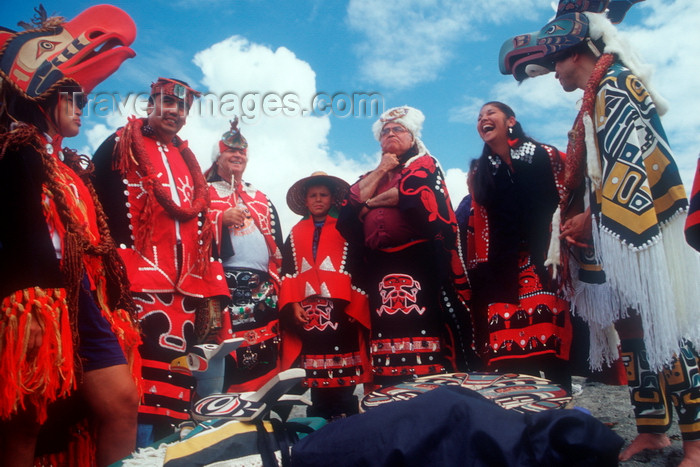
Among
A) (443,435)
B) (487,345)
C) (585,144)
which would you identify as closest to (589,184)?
(585,144)

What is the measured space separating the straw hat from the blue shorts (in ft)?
6.23

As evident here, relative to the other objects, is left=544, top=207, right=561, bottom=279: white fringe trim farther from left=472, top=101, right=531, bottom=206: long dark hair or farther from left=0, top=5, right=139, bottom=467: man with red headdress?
left=0, top=5, right=139, bottom=467: man with red headdress

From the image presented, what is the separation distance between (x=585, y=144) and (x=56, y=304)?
8.16 feet

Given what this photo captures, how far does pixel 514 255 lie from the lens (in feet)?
9.36

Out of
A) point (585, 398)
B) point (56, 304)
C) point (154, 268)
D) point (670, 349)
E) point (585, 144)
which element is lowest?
point (585, 398)

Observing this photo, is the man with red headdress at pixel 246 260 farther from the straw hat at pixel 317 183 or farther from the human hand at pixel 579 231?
the human hand at pixel 579 231

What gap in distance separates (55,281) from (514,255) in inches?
87.8

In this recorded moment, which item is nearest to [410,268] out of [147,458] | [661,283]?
[661,283]

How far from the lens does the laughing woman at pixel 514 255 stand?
2742mm

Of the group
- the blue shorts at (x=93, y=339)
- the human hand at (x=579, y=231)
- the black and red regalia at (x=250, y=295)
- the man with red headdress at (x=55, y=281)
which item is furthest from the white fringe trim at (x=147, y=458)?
the human hand at (x=579, y=231)

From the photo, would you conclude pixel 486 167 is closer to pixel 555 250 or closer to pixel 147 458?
pixel 555 250

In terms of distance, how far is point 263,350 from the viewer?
3.43m

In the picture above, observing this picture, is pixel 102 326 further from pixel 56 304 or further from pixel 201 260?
pixel 201 260

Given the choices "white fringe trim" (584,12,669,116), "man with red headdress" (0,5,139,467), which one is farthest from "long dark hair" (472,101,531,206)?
"man with red headdress" (0,5,139,467)
